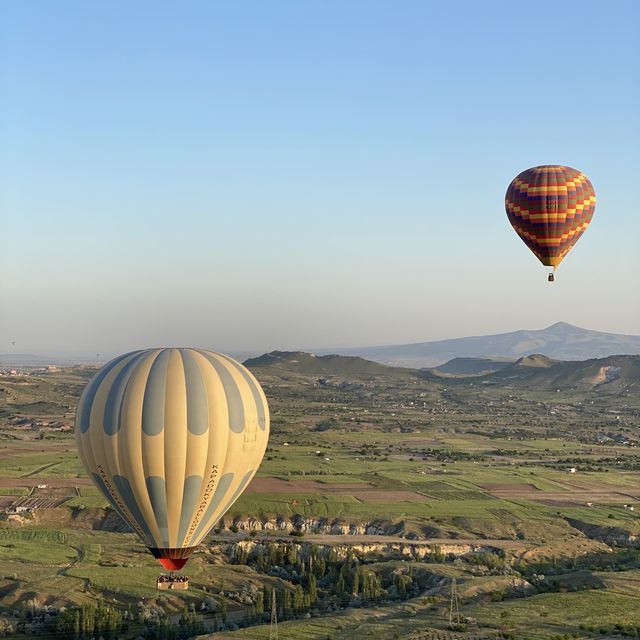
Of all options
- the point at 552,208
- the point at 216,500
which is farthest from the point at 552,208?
the point at 216,500

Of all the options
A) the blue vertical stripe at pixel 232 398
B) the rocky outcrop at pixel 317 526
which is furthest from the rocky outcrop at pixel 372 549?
the blue vertical stripe at pixel 232 398

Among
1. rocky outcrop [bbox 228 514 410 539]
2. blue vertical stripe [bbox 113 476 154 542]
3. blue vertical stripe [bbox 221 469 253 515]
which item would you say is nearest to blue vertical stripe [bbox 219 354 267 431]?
blue vertical stripe [bbox 221 469 253 515]

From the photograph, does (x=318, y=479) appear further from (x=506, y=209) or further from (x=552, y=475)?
(x=506, y=209)

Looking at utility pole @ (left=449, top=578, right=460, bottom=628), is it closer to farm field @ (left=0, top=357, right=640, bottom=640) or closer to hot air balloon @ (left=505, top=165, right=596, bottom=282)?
farm field @ (left=0, top=357, right=640, bottom=640)

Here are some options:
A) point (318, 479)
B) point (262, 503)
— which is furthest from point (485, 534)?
point (318, 479)

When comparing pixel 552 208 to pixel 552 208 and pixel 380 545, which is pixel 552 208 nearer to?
pixel 552 208

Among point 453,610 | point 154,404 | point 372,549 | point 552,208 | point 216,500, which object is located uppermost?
point 552,208
